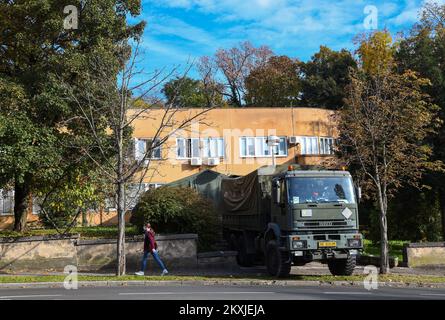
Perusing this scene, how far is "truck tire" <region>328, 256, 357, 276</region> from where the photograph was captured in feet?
54.1

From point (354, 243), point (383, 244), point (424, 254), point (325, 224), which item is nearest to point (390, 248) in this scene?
point (424, 254)

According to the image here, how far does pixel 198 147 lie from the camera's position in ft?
131

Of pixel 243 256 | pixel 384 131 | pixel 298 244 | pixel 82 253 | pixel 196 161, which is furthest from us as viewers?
pixel 196 161

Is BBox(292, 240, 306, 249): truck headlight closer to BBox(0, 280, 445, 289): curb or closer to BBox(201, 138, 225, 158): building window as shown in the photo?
BBox(0, 280, 445, 289): curb

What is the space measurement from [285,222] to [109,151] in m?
8.06

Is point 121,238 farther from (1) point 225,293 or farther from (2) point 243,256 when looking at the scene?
(1) point 225,293

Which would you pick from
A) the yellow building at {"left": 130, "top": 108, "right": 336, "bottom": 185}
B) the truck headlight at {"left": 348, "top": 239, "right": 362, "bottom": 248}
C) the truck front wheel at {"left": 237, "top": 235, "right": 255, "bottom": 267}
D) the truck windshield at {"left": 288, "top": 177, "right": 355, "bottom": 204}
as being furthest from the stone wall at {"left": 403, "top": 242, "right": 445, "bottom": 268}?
the yellow building at {"left": 130, "top": 108, "right": 336, "bottom": 185}

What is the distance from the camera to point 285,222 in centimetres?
1592

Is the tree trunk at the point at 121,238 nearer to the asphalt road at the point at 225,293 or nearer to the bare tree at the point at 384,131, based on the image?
the asphalt road at the point at 225,293

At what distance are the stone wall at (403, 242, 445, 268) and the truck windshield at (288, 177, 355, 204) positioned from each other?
5.29 metres

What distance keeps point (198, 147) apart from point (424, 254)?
2217 centimetres

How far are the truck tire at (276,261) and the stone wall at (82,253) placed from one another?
3.88 m
